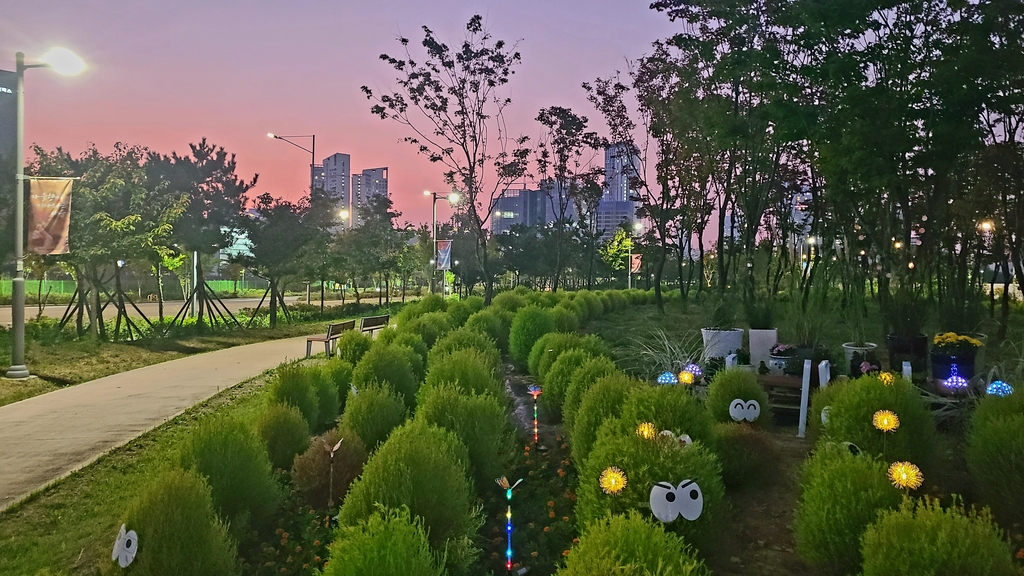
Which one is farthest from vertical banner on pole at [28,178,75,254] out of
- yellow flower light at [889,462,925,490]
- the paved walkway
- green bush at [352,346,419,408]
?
yellow flower light at [889,462,925,490]

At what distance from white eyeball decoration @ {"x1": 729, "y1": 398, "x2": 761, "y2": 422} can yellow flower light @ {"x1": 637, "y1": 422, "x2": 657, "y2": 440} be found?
2164 mm

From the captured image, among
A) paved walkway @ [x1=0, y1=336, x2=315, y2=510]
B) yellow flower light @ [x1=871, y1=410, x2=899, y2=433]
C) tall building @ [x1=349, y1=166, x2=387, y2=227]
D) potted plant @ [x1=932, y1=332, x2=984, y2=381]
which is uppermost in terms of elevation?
tall building @ [x1=349, y1=166, x2=387, y2=227]

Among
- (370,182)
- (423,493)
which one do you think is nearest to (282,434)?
(423,493)

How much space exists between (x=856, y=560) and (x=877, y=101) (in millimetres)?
8702

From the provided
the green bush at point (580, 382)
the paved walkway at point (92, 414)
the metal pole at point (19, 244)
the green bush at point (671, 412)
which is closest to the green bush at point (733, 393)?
the green bush at point (580, 382)

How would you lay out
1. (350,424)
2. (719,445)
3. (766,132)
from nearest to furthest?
(719,445) < (350,424) < (766,132)

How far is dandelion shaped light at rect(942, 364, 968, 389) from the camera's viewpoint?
558 centimetres

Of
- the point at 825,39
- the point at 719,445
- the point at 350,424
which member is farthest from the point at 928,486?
the point at 825,39

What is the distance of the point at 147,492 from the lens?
11.3 feet

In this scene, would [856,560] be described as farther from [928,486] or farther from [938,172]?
[938,172]

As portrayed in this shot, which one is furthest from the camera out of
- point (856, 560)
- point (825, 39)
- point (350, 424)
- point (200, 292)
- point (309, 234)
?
point (309, 234)

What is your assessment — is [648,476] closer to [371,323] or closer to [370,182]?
[371,323]

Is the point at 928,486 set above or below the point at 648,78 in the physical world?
below

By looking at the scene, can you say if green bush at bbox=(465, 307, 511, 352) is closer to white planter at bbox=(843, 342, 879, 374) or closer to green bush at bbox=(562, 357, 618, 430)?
green bush at bbox=(562, 357, 618, 430)
